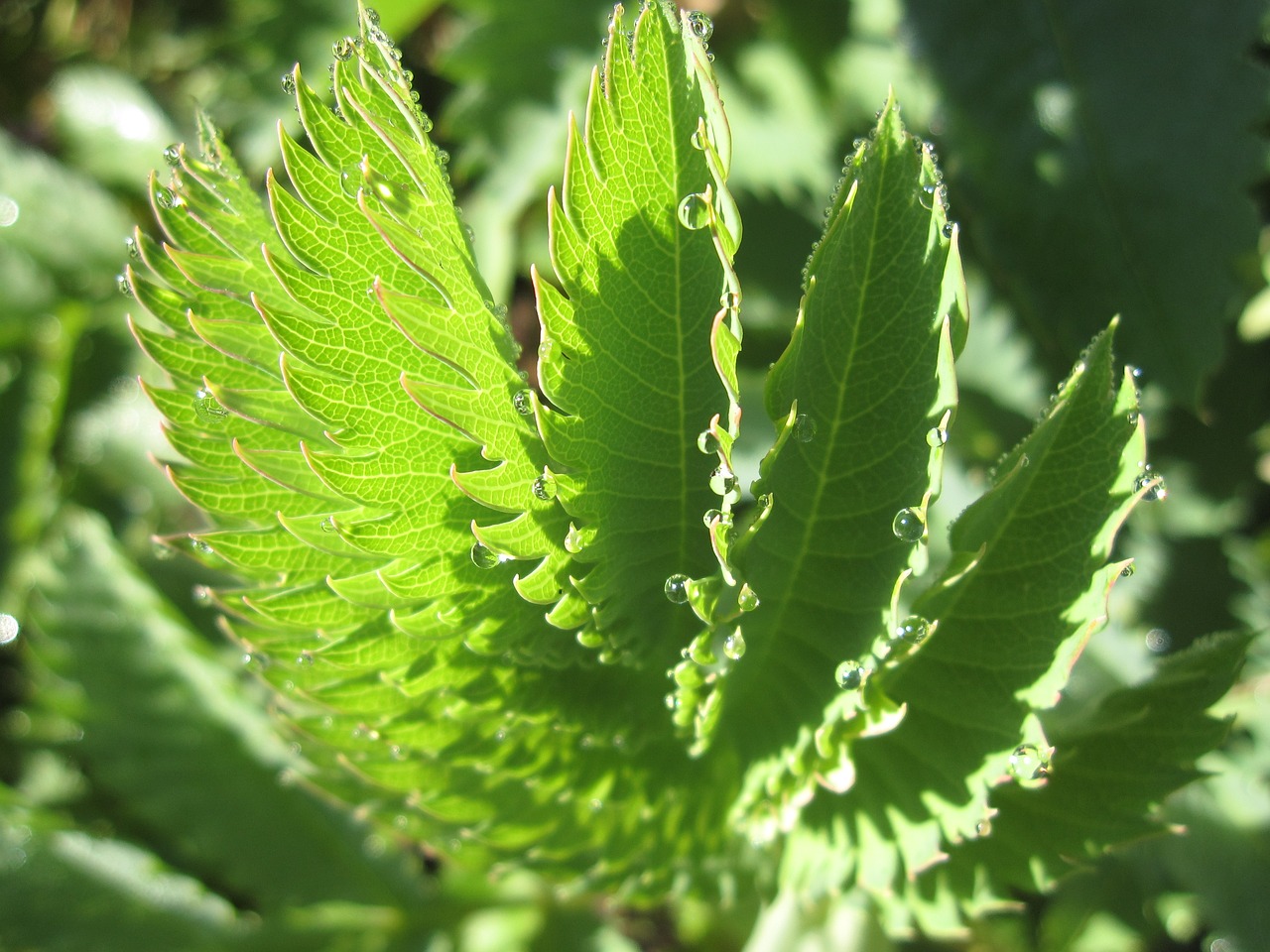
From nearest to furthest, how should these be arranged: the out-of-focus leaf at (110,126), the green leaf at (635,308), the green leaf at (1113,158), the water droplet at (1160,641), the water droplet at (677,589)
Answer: the green leaf at (635,308)
the water droplet at (677,589)
the green leaf at (1113,158)
the water droplet at (1160,641)
the out-of-focus leaf at (110,126)

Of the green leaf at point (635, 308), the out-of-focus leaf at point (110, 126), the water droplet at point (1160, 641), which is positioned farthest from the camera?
the out-of-focus leaf at point (110, 126)

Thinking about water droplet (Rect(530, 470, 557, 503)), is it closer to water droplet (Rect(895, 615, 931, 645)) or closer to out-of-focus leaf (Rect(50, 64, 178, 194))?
water droplet (Rect(895, 615, 931, 645))

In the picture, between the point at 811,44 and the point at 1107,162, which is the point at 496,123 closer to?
the point at 811,44

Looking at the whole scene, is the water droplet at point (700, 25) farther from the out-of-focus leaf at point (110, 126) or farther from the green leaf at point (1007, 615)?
the out-of-focus leaf at point (110, 126)

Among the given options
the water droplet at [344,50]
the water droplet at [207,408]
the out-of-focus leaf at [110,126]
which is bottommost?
the water droplet at [207,408]

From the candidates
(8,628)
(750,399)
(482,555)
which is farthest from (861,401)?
(8,628)

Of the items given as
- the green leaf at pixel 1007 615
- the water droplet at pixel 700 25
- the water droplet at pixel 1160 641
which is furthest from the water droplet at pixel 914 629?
the water droplet at pixel 1160 641

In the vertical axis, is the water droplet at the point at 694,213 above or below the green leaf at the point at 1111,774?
above
